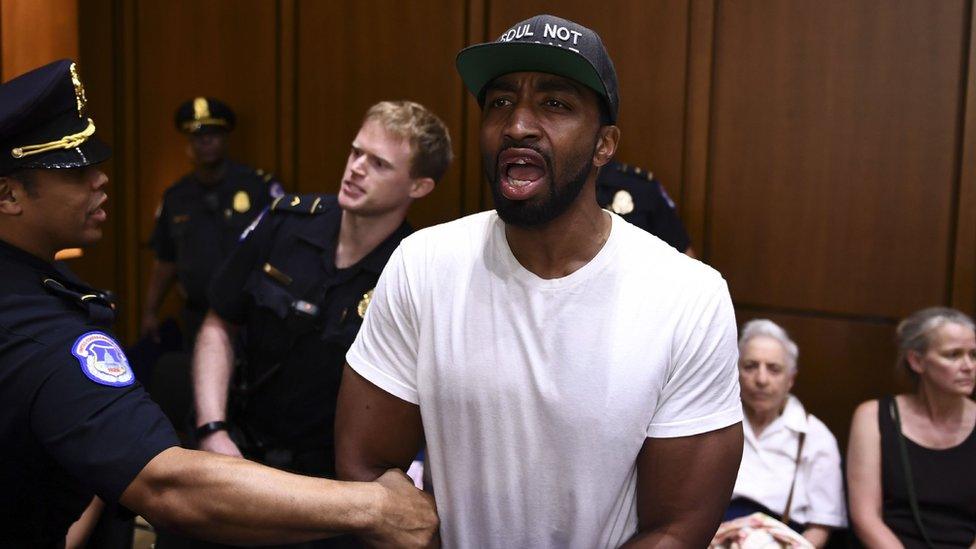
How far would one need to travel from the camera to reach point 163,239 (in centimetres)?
478

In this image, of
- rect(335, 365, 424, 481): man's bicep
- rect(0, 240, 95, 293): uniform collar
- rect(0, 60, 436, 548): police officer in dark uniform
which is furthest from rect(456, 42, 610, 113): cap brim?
rect(0, 240, 95, 293): uniform collar

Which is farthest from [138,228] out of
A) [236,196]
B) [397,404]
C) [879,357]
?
[397,404]

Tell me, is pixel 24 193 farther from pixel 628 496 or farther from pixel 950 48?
pixel 950 48

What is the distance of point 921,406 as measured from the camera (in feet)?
9.81

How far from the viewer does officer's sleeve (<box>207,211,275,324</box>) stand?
2332mm

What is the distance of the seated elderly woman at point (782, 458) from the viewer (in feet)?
9.54

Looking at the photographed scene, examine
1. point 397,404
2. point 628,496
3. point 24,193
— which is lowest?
point 628,496

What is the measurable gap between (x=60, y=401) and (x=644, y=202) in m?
2.44

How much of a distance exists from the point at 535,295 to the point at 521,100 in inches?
11.9

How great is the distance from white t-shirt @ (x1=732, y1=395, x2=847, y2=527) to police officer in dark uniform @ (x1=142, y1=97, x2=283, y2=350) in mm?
2578

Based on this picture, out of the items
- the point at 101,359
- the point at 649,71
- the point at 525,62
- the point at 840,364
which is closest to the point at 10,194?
the point at 101,359

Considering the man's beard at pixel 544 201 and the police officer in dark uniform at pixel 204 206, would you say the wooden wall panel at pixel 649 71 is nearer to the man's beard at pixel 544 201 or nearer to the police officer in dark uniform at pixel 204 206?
the police officer in dark uniform at pixel 204 206

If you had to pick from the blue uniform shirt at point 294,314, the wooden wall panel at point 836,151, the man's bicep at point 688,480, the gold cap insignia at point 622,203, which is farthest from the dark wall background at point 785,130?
the man's bicep at point 688,480

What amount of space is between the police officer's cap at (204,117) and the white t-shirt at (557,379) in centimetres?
341
